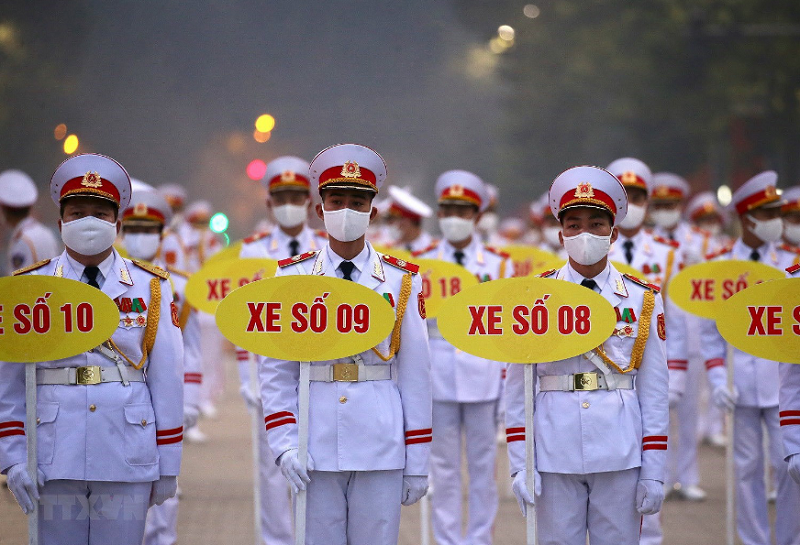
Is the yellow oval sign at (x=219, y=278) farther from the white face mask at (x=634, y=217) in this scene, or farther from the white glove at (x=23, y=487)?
the white face mask at (x=634, y=217)

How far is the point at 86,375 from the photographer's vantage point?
4.52 metres

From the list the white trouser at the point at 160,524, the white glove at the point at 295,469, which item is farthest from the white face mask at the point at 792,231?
the white glove at the point at 295,469

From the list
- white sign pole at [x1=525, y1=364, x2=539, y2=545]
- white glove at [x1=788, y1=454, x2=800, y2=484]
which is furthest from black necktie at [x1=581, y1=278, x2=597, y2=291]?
white glove at [x1=788, y1=454, x2=800, y2=484]

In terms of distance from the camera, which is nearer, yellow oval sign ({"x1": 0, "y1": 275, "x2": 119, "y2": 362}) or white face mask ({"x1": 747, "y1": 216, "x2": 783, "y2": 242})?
yellow oval sign ({"x1": 0, "y1": 275, "x2": 119, "y2": 362})

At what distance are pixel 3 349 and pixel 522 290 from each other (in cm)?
227

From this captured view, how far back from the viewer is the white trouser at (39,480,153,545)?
4.39 m

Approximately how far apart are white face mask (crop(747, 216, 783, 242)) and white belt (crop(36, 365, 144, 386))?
4.64m

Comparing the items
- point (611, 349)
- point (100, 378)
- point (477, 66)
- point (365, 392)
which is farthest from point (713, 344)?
point (477, 66)

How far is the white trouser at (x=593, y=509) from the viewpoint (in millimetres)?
4629

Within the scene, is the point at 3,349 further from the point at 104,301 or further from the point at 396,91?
the point at 396,91

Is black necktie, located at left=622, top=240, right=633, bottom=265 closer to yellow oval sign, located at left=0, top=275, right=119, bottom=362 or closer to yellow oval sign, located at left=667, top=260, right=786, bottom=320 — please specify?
yellow oval sign, located at left=667, top=260, right=786, bottom=320

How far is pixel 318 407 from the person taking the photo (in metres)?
4.45

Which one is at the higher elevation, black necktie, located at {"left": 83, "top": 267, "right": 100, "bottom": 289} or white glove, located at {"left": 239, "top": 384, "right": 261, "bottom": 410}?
black necktie, located at {"left": 83, "top": 267, "right": 100, "bottom": 289}

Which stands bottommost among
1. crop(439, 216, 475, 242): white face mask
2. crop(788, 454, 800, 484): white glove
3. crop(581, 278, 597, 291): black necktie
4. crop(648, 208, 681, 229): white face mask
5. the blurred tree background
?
crop(788, 454, 800, 484): white glove
